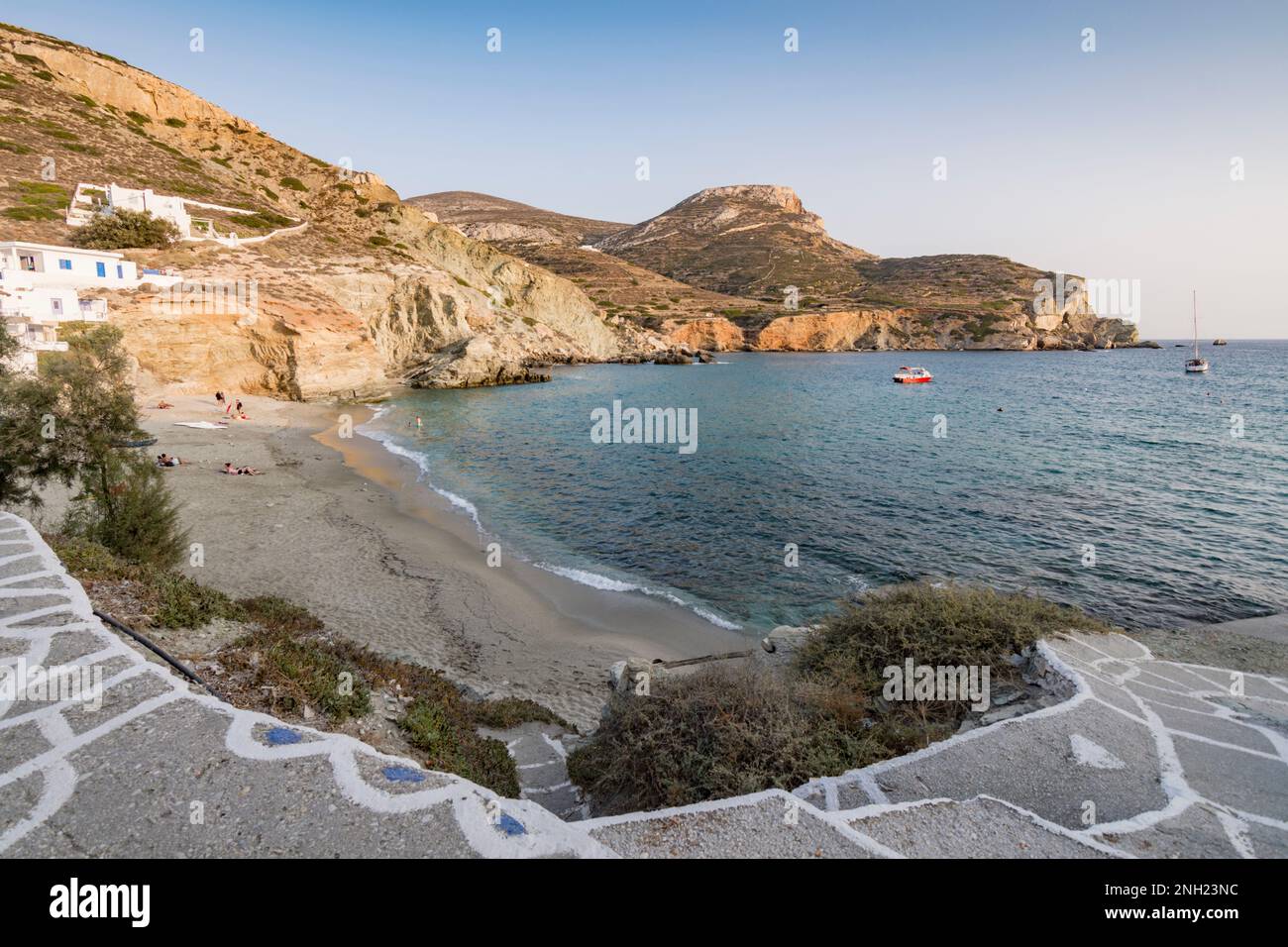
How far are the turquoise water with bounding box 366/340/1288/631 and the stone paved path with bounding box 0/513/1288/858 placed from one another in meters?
9.12

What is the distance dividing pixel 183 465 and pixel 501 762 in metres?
25.8

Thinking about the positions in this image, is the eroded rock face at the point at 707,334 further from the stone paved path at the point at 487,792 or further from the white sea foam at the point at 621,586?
the stone paved path at the point at 487,792

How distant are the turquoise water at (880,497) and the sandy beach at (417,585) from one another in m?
1.58

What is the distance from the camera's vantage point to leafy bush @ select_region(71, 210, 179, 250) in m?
40.1

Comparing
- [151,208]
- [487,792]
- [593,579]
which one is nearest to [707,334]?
[151,208]

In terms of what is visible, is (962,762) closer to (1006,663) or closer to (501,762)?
(1006,663)

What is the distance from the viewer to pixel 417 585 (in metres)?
16.6

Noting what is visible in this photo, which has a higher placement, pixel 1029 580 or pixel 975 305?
pixel 975 305

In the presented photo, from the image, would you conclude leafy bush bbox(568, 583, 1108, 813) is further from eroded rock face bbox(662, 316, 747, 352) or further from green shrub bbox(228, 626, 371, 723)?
eroded rock face bbox(662, 316, 747, 352)

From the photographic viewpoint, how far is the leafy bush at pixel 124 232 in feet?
131

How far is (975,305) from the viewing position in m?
135

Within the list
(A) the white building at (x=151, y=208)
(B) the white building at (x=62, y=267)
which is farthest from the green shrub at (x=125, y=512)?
(A) the white building at (x=151, y=208)

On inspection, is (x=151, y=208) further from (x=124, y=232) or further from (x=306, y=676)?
(x=306, y=676)
